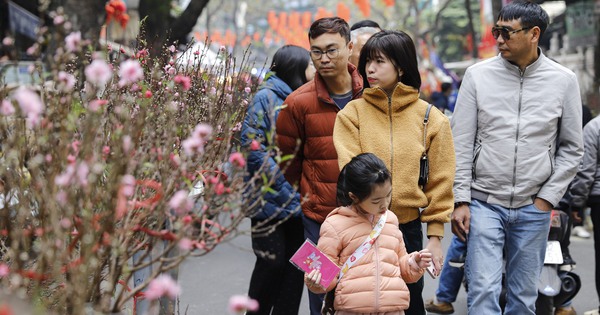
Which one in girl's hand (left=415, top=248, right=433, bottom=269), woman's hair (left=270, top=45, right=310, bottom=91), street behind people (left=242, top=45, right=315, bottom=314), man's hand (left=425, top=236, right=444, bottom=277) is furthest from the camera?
woman's hair (left=270, top=45, right=310, bottom=91)

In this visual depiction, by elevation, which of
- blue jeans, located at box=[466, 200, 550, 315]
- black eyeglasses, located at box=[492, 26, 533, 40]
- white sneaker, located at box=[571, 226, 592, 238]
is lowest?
white sneaker, located at box=[571, 226, 592, 238]

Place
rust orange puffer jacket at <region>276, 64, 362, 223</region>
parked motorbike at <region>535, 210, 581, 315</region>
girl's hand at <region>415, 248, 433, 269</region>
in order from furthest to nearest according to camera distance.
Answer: parked motorbike at <region>535, 210, 581, 315</region>, rust orange puffer jacket at <region>276, 64, 362, 223</region>, girl's hand at <region>415, 248, 433, 269</region>

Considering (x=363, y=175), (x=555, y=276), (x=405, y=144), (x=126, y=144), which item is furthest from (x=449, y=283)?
(x=126, y=144)

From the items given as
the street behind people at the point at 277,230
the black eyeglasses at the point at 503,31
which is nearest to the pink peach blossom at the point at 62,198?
the street behind people at the point at 277,230

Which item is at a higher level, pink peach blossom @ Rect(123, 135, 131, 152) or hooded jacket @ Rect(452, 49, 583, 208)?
pink peach blossom @ Rect(123, 135, 131, 152)

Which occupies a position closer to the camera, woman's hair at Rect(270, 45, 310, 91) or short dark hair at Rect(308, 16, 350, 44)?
short dark hair at Rect(308, 16, 350, 44)

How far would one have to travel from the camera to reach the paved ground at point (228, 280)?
7312 millimetres

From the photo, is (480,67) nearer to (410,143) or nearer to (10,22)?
(410,143)

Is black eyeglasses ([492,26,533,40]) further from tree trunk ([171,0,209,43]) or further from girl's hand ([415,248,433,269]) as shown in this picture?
tree trunk ([171,0,209,43])

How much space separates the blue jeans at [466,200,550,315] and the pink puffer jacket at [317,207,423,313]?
2.51 ft

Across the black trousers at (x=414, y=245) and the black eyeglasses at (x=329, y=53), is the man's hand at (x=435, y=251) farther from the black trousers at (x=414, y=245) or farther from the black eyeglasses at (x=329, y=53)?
the black eyeglasses at (x=329, y=53)

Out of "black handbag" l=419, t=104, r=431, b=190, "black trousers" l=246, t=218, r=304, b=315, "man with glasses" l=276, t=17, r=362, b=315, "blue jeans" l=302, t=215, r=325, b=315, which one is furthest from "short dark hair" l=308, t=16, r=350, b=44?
"black trousers" l=246, t=218, r=304, b=315

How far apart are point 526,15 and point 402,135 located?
1.08 m

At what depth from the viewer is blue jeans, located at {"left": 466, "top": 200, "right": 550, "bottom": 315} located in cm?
481
